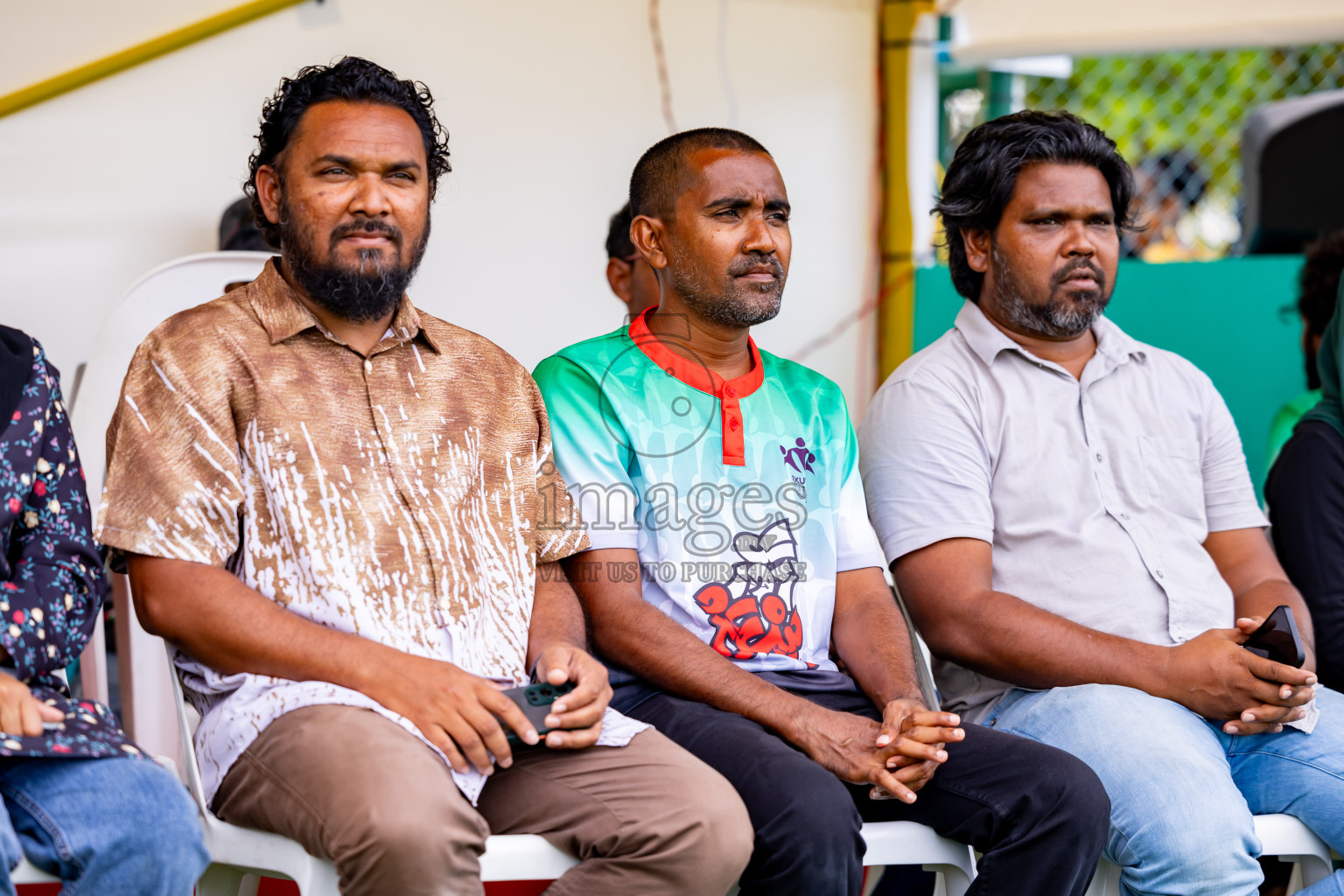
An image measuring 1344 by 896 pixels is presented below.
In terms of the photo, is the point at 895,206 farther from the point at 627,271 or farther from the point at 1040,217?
the point at 1040,217

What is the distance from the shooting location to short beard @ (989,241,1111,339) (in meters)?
2.71

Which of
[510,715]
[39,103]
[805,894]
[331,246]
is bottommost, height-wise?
[805,894]

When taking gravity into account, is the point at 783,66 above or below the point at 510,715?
above

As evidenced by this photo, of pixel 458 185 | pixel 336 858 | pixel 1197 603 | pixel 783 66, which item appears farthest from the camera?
pixel 783 66

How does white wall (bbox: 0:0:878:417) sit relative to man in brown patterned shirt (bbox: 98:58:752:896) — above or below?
above

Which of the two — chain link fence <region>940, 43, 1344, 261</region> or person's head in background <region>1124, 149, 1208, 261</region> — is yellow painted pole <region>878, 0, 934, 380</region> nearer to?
chain link fence <region>940, 43, 1344, 261</region>

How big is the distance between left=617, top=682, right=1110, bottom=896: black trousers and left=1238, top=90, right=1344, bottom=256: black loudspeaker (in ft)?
11.9

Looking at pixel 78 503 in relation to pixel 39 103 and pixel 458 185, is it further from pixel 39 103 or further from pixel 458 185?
pixel 458 185

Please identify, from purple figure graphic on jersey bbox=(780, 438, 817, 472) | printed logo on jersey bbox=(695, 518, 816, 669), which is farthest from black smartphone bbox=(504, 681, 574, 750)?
purple figure graphic on jersey bbox=(780, 438, 817, 472)

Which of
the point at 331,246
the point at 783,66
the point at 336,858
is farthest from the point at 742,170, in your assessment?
the point at 783,66

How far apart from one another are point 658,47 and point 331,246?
212 cm

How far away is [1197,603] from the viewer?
2.50 meters

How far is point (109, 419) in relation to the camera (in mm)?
2797

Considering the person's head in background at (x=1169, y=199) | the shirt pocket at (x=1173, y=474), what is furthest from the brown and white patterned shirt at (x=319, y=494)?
the person's head in background at (x=1169, y=199)
